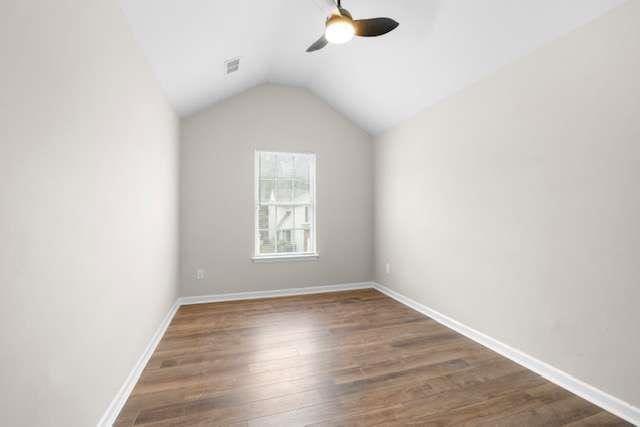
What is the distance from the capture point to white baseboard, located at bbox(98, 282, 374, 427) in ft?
5.34

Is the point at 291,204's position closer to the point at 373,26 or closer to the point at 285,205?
the point at 285,205

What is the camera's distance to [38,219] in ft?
3.30

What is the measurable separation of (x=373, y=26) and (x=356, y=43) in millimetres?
889

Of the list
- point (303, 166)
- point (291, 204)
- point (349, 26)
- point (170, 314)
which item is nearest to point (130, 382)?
point (170, 314)

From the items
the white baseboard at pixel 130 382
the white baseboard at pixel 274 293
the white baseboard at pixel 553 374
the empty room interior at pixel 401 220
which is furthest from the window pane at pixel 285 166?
the white baseboard at pixel 553 374

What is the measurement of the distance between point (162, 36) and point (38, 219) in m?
1.72

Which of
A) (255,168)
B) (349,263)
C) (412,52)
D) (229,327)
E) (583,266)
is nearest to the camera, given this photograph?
(583,266)

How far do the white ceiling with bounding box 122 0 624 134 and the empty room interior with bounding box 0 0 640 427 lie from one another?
0.02 meters

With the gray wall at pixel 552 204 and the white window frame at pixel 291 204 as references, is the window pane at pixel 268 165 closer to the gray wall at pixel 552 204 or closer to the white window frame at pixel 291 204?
the white window frame at pixel 291 204

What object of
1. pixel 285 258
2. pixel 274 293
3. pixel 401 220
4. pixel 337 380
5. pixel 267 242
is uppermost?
pixel 401 220

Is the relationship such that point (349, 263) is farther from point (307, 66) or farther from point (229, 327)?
point (307, 66)

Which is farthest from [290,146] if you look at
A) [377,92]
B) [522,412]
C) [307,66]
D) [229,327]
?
[522,412]

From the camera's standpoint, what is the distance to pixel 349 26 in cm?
190

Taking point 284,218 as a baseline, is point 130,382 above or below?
below
